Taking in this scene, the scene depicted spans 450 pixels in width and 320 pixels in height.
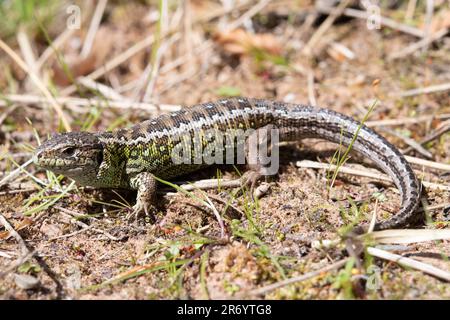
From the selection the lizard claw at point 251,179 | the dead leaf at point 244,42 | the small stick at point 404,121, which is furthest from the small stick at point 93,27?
the small stick at point 404,121

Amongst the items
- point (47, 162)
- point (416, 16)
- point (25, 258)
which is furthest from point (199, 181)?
point (416, 16)

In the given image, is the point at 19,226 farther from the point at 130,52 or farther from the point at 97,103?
the point at 130,52

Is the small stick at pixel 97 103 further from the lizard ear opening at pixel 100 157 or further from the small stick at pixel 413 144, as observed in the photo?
the small stick at pixel 413 144

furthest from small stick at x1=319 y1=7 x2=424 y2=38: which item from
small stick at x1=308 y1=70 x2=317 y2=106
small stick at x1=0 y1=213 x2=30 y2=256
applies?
small stick at x1=0 y1=213 x2=30 y2=256

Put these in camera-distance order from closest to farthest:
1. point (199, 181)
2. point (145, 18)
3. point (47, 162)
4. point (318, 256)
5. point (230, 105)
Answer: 1. point (318, 256)
2. point (47, 162)
3. point (199, 181)
4. point (230, 105)
5. point (145, 18)

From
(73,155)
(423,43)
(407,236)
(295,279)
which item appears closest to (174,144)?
(73,155)
